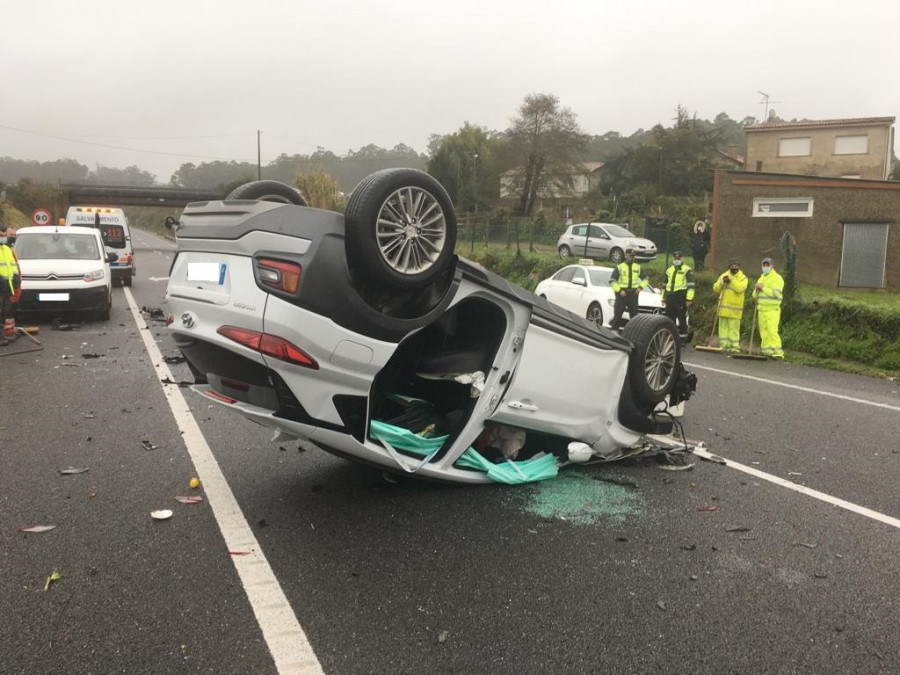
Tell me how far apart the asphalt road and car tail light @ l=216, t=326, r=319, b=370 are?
1055 millimetres

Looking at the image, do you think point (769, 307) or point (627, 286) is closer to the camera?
point (769, 307)

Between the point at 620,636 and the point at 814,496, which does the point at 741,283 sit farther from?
the point at 620,636

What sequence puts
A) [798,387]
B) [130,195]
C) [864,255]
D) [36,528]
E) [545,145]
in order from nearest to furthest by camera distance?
[36,528] < [798,387] < [864,255] < [545,145] < [130,195]

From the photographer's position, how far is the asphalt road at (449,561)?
2.76 meters

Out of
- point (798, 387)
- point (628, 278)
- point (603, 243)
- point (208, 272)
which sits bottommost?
point (798, 387)

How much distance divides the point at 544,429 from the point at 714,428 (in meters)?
2.68

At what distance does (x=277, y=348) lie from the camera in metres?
3.32

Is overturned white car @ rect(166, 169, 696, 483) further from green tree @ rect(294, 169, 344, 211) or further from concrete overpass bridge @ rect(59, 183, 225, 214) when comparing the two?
concrete overpass bridge @ rect(59, 183, 225, 214)

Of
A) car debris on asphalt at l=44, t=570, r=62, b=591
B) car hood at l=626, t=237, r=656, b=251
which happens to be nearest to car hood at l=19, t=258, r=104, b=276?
car debris on asphalt at l=44, t=570, r=62, b=591

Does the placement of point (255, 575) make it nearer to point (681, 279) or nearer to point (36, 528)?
point (36, 528)

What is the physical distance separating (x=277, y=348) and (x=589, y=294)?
12.3 metres

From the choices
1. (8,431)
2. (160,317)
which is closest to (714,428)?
(8,431)

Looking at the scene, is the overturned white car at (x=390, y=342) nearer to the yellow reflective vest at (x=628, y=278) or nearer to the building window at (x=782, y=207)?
the yellow reflective vest at (x=628, y=278)

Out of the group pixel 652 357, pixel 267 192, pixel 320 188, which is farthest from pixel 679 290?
pixel 320 188
